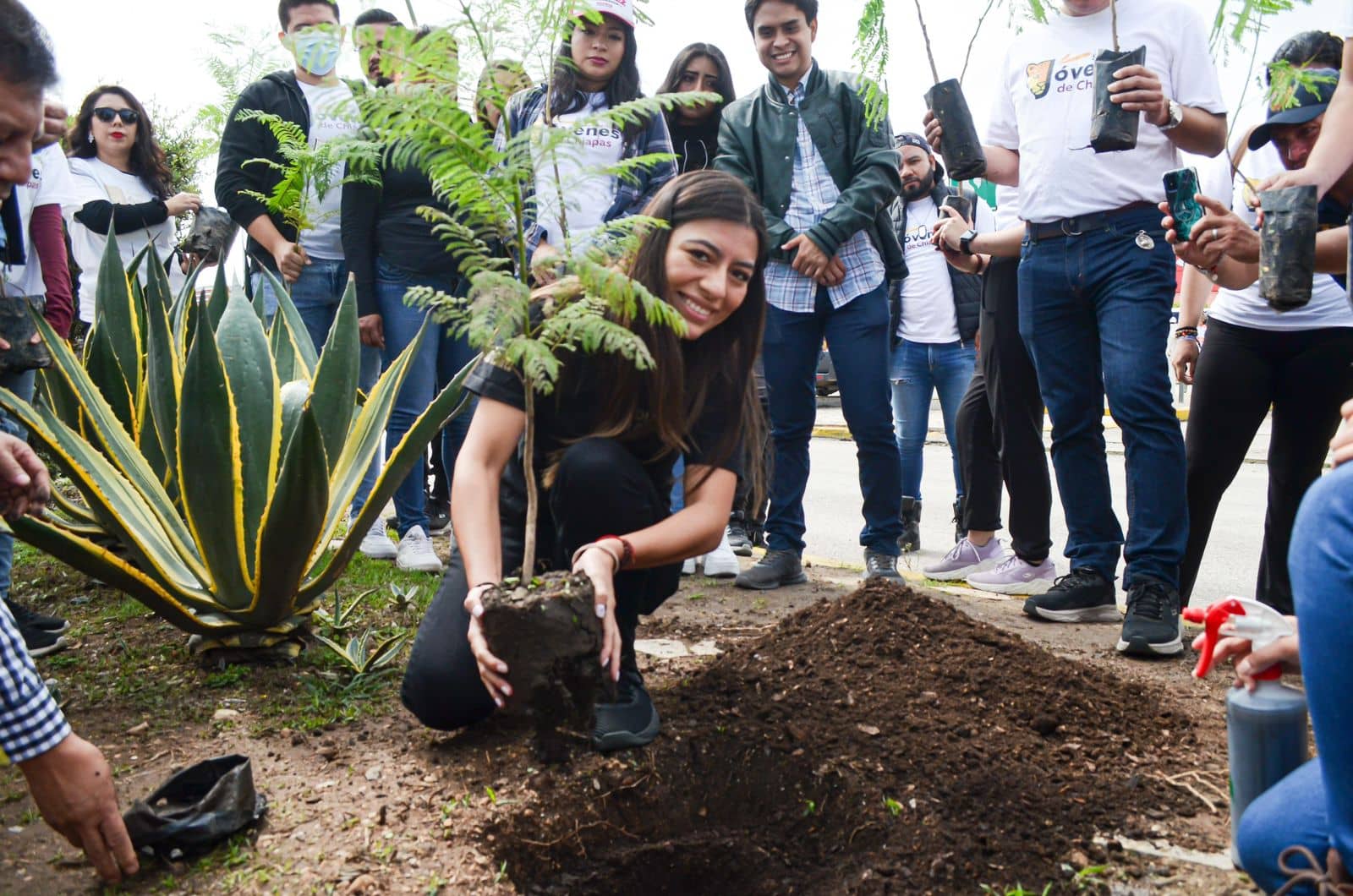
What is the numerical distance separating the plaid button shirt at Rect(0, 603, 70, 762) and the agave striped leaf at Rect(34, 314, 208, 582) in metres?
1.02

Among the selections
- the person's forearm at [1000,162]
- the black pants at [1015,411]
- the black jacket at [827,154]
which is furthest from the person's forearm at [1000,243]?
the black jacket at [827,154]

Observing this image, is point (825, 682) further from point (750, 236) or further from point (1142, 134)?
point (1142, 134)

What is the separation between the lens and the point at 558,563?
2.52 metres

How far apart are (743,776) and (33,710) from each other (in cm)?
135

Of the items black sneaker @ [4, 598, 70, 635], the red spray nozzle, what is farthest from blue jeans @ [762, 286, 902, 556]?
black sneaker @ [4, 598, 70, 635]

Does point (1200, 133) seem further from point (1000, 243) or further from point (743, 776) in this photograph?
point (743, 776)

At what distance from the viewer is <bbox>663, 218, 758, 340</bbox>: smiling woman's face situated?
2.37 m

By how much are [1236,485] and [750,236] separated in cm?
707

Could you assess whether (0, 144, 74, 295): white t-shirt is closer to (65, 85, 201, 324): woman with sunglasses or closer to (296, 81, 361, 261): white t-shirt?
(296, 81, 361, 261): white t-shirt

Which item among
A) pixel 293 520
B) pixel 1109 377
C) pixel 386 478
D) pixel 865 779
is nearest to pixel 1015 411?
pixel 1109 377

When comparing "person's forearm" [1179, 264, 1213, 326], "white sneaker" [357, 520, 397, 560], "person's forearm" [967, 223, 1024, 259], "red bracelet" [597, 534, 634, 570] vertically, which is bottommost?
"white sneaker" [357, 520, 397, 560]

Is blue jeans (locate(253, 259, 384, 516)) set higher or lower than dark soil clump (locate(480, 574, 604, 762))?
higher

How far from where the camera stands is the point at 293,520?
247 centimetres

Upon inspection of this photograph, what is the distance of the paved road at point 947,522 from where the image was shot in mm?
5109
